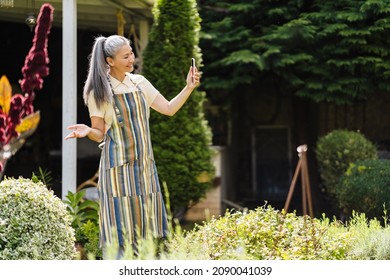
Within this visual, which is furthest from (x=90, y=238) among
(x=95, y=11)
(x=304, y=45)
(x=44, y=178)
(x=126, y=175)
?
(x=304, y=45)

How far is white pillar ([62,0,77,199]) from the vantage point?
7391 millimetres

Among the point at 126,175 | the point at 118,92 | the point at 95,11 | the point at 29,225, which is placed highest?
the point at 95,11

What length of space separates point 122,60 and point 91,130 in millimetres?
529

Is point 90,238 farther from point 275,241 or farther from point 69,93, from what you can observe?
point 275,241

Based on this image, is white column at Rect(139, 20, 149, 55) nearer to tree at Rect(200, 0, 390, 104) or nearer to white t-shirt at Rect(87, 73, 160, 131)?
tree at Rect(200, 0, 390, 104)

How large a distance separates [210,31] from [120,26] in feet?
7.66

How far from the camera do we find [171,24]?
8.56 metres

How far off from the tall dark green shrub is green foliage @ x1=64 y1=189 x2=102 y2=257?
4.73 ft

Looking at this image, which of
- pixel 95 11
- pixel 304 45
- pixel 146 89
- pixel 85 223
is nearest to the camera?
pixel 146 89

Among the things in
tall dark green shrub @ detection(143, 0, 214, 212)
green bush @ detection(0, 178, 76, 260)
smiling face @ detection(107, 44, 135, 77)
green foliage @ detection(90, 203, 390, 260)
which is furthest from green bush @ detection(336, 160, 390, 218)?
smiling face @ detection(107, 44, 135, 77)

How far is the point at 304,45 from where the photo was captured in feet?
34.6

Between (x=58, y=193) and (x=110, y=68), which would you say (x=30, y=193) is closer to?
(x=110, y=68)
